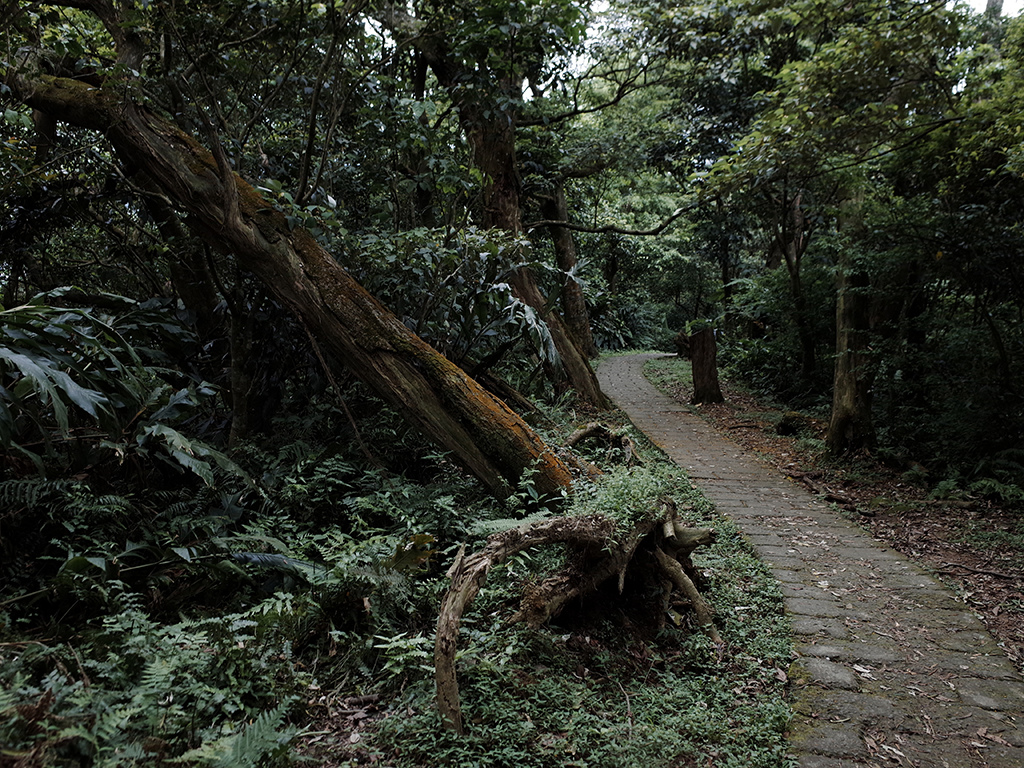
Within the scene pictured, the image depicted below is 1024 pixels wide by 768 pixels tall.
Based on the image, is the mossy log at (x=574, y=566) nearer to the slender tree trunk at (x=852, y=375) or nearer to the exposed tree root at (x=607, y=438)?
the exposed tree root at (x=607, y=438)

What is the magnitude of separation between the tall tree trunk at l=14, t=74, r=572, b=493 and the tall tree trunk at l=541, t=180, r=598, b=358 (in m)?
8.49

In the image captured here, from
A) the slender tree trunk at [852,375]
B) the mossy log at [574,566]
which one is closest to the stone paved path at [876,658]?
the mossy log at [574,566]

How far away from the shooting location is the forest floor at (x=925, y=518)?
441cm

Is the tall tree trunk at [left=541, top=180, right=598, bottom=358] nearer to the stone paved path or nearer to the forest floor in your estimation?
the forest floor

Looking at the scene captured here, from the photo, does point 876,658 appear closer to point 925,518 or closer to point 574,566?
point 574,566

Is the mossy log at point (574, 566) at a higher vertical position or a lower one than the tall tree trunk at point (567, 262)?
lower

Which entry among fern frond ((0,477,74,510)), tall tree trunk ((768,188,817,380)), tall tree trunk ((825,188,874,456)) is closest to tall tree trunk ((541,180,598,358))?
tall tree trunk ((768,188,817,380))

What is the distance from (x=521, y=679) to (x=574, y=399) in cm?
589

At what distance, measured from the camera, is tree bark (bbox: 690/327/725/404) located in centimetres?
1124

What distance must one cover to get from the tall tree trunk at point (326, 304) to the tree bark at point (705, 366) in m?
7.52

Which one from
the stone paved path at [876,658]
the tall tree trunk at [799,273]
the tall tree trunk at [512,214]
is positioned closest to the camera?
the stone paved path at [876,658]

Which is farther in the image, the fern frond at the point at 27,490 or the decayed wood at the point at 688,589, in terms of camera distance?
the decayed wood at the point at 688,589

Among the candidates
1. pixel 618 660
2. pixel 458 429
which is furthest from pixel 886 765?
pixel 458 429

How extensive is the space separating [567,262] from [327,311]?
1016cm
